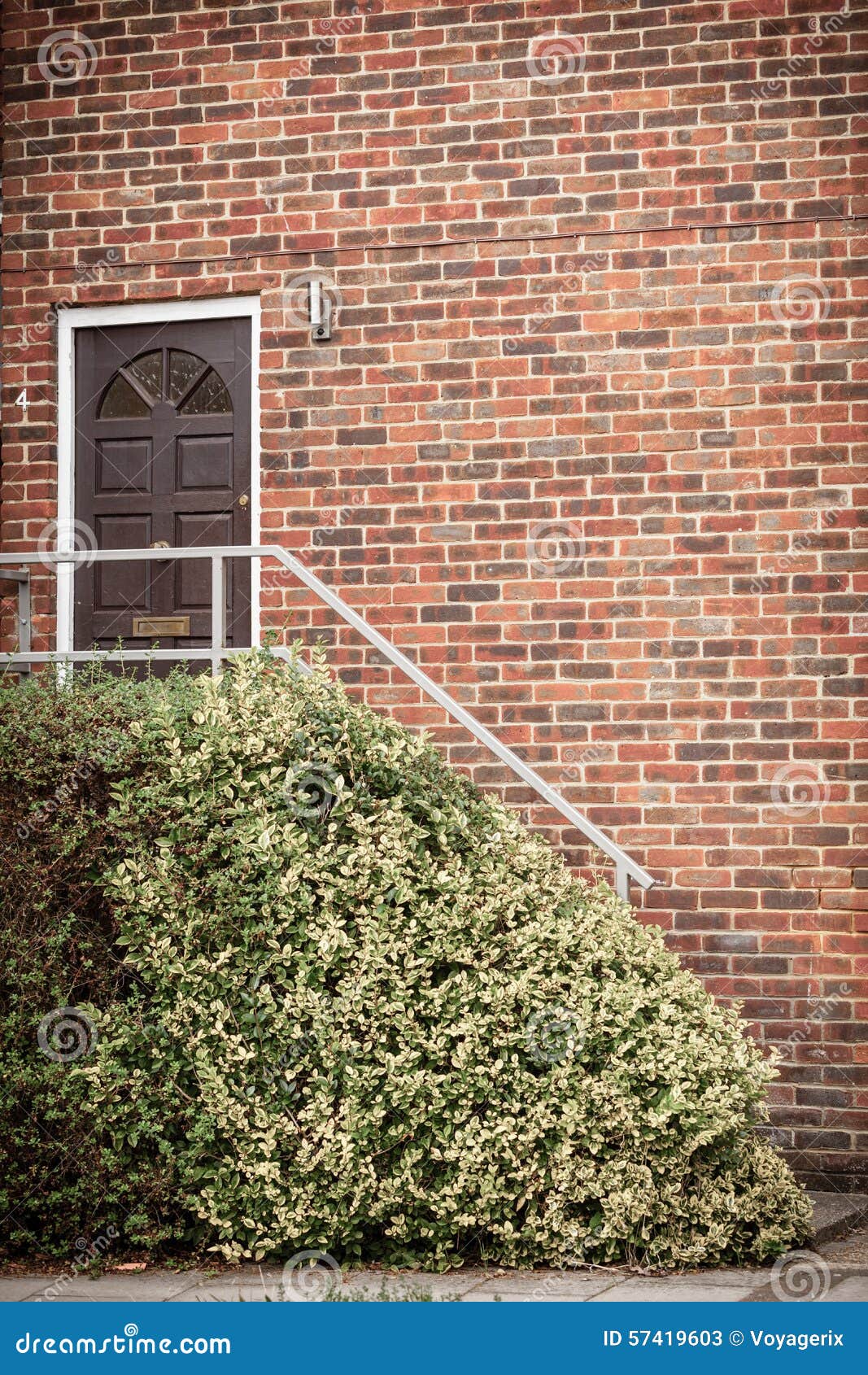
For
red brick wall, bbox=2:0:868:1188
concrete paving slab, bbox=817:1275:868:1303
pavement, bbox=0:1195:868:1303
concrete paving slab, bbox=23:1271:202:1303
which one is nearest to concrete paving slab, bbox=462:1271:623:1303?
pavement, bbox=0:1195:868:1303

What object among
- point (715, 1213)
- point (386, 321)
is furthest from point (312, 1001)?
point (386, 321)

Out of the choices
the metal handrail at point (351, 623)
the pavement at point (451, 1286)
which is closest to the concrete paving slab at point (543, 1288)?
the pavement at point (451, 1286)

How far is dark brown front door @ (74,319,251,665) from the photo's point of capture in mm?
6652

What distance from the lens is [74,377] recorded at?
6.92 m

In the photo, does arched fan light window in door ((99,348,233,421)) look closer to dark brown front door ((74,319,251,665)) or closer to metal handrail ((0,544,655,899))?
dark brown front door ((74,319,251,665))

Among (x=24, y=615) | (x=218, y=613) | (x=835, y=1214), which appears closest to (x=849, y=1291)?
(x=835, y=1214)

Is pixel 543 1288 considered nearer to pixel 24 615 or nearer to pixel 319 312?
pixel 24 615

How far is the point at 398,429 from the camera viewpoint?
634 cm

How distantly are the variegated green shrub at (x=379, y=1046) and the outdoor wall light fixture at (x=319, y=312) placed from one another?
7.36 feet

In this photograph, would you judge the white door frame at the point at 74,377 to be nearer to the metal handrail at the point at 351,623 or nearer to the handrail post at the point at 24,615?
the handrail post at the point at 24,615

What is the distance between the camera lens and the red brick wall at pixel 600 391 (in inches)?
231

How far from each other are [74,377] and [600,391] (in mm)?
2499

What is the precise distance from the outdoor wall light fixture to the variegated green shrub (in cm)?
224

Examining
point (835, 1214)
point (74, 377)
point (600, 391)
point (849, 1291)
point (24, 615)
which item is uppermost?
point (74, 377)
